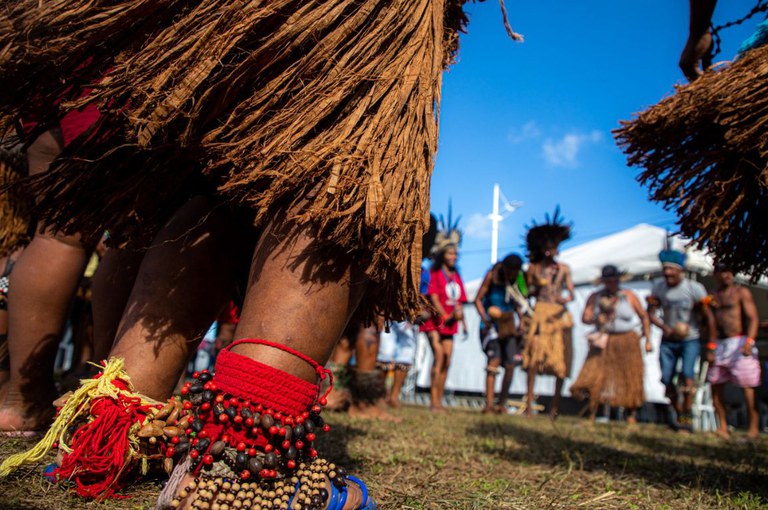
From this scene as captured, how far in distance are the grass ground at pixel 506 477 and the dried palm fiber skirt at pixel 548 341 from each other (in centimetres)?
420

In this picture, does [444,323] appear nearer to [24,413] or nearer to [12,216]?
[12,216]

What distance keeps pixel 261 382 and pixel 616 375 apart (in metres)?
8.06

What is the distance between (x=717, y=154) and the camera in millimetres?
1990

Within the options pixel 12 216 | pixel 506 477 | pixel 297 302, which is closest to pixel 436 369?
pixel 506 477

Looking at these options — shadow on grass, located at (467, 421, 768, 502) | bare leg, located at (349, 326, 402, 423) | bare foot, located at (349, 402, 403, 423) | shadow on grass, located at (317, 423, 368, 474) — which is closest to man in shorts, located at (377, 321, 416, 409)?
bare leg, located at (349, 326, 402, 423)

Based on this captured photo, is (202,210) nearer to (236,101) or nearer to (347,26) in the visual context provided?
(236,101)

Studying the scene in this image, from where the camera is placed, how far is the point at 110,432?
1.41 meters

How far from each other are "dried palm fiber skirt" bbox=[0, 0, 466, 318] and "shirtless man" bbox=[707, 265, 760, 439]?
20.3ft

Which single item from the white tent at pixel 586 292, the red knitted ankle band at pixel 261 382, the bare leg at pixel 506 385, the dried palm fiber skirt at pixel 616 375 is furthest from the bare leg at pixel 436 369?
the red knitted ankle band at pixel 261 382

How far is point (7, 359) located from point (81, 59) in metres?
1.55

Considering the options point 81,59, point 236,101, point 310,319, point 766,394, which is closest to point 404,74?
point 236,101

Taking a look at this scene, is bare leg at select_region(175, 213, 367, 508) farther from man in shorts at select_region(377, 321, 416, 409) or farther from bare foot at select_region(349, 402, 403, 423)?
man in shorts at select_region(377, 321, 416, 409)

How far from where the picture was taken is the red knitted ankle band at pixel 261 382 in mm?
1208

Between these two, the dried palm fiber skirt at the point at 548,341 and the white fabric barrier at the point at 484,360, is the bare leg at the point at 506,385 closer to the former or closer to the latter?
the dried palm fiber skirt at the point at 548,341
